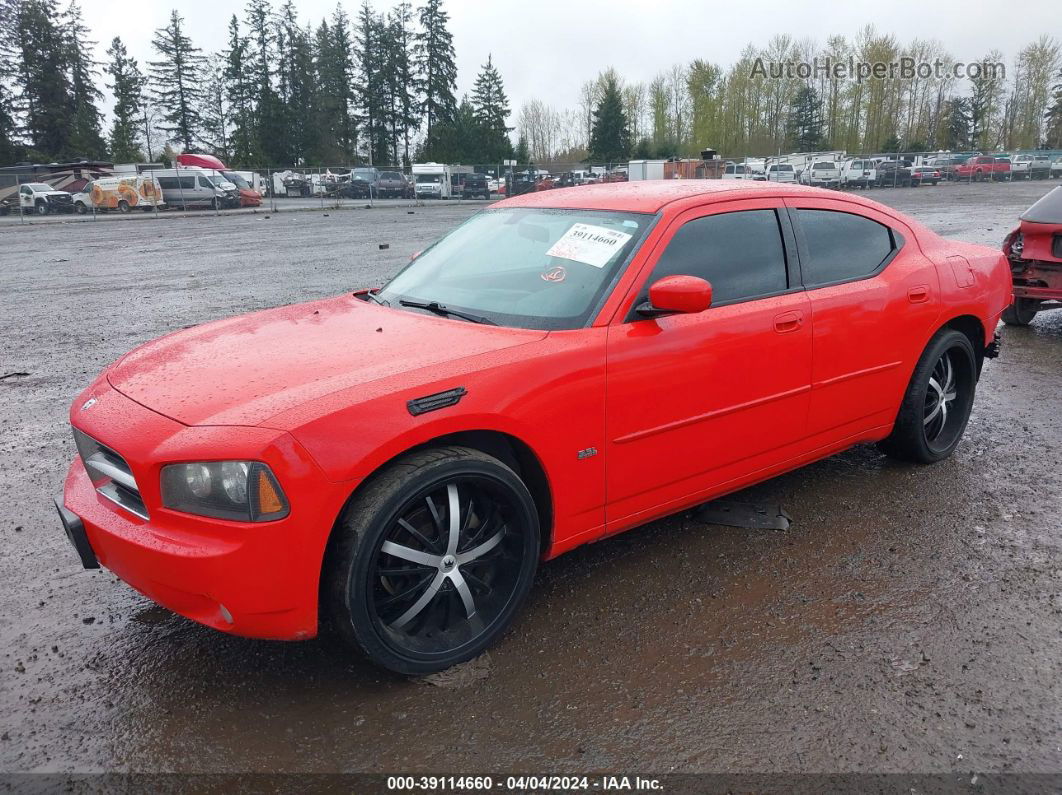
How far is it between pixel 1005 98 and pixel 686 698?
98.7 meters

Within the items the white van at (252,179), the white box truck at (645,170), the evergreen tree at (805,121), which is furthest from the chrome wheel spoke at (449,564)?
the evergreen tree at (805,121)

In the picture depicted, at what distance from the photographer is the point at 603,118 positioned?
72625 millimetres

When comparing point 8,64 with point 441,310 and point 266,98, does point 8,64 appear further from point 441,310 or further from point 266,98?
point 441,310

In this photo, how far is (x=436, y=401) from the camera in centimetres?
264

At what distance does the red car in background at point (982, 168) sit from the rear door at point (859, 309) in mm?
54632

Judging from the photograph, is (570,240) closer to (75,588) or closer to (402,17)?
(75,588)

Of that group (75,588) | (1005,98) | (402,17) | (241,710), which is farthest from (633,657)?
(1005,98)

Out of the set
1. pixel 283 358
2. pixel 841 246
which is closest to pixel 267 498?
pixel 283 358

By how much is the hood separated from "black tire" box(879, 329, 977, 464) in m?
2.44

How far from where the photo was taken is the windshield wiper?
326cm

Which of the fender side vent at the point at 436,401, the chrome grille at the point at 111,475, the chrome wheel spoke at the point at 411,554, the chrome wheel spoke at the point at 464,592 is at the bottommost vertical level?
the chrome wheel spoke at the point at 464,592

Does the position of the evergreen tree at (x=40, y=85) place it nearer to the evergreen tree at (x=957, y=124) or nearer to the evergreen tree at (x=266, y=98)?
the evergreen tree at (x=266, y=98)

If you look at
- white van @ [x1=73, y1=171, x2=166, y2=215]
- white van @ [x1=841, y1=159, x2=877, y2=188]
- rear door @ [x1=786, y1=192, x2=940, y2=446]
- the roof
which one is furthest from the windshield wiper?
white van @ [x1=841, y1=159, x2=877, y2=188]

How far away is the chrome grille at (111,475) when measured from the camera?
8.63 ft
